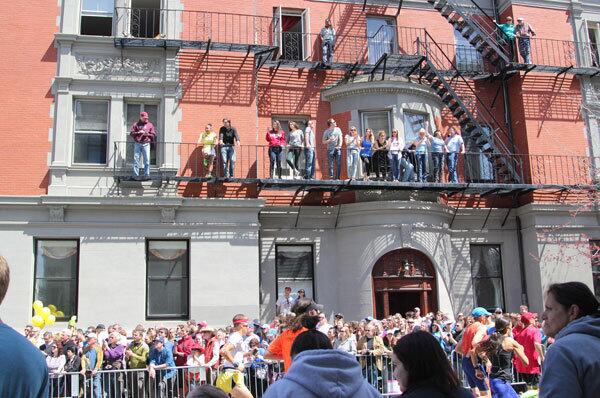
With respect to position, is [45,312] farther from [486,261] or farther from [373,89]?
[486,261]

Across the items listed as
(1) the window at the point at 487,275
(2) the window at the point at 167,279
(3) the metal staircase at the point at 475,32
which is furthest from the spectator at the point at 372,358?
(3) the metal staircase at the point at 475,32

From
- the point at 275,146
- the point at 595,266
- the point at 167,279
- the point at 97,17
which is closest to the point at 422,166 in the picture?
the point at 275,146

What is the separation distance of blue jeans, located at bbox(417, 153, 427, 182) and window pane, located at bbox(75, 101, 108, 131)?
9633 millimetres

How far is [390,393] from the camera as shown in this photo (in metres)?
12.7

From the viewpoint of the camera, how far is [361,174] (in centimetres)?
2011

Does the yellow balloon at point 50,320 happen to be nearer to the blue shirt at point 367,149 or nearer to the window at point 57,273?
the window at point 57,273

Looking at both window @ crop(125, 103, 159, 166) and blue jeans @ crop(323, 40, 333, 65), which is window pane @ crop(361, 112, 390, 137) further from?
window @ crop(125, 103, 159, 166)

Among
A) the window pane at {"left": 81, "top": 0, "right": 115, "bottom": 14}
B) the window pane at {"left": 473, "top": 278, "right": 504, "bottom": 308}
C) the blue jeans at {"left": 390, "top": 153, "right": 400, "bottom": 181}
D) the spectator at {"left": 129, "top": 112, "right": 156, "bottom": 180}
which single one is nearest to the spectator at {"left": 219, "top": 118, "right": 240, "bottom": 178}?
the spectator at {"left": 129, "top": 112, "right": 156, "bottom": 180}

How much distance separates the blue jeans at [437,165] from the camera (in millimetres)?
19812

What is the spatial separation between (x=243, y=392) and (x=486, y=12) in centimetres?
1908

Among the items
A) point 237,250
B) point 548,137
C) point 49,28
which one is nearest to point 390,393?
point 237,250

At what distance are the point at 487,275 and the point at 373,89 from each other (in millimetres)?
7448

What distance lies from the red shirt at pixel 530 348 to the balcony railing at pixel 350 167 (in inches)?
315

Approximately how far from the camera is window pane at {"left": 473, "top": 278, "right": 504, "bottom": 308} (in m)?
21.3
